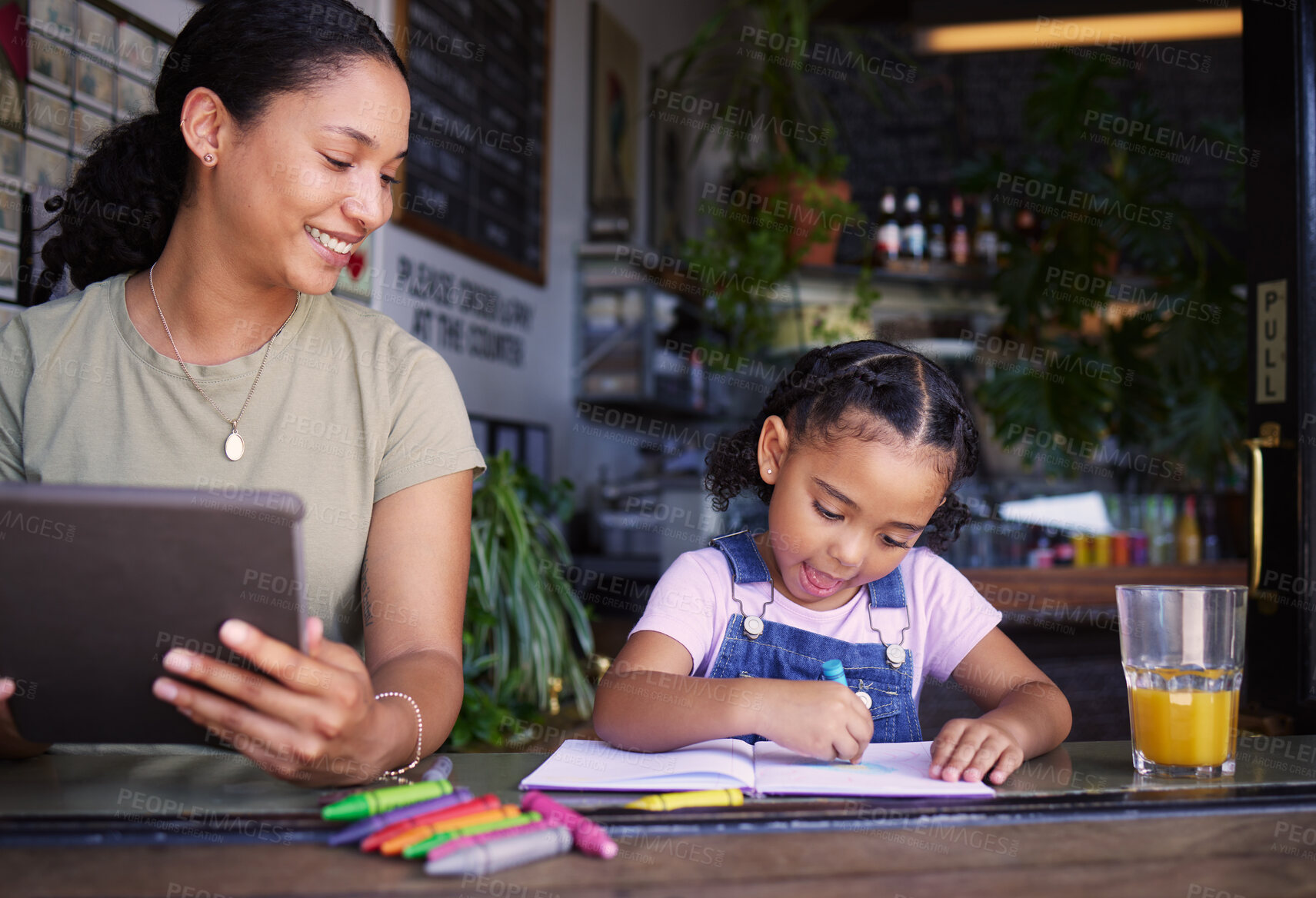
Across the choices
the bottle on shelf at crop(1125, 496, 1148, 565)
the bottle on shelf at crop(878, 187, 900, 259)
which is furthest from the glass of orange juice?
the bottle on shelf at crop(878, 187, 900, 259)

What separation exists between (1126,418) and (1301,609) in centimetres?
197

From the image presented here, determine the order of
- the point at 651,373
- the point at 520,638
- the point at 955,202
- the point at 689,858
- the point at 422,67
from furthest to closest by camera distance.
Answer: the point at 955,202, the point at 651,373, the point at 422,67, the point at 520,638, the point at 689,858

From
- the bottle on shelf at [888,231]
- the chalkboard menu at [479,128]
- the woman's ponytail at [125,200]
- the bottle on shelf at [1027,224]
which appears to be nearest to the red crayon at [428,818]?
the woman's ponytail at [125,200]

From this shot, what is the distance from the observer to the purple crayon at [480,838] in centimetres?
71

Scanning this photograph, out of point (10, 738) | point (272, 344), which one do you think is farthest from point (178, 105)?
point (10, 738)

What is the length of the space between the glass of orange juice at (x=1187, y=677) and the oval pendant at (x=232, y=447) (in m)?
0.99

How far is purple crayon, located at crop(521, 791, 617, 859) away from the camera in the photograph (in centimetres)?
75

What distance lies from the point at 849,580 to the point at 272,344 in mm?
789

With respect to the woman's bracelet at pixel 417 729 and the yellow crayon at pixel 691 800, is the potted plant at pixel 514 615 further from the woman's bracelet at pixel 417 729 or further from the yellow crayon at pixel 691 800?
the yellow crayon at pixel 691 800

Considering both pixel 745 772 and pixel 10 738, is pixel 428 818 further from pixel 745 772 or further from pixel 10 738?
pixel 10 738

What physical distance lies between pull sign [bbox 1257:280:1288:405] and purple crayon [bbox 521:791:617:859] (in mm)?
1426

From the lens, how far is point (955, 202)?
177 inches

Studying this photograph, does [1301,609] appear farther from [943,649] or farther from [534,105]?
[534,105]

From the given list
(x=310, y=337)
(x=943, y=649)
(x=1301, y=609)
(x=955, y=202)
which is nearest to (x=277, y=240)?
(x=310, y=337)
